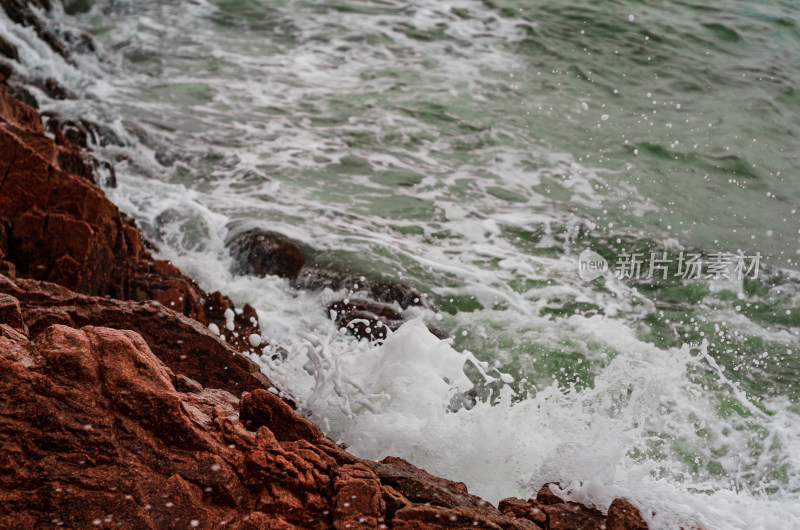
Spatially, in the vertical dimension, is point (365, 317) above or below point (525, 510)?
below

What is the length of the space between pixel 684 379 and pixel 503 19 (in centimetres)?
1071

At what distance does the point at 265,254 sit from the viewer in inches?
295

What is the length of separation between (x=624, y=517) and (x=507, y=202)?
643cm

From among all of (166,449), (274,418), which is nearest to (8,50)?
(274,418)

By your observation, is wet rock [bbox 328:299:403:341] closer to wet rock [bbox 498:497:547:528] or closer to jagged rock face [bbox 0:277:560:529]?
wet rock [bbox 498:497:547:528]

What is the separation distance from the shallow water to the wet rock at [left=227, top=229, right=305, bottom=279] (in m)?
0.17

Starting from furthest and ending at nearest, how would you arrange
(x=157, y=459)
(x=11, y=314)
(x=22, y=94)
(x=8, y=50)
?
1. (x=8, y=50)
2. (x=22, y=94)
3. (x=11, y=314)
4. (x=157, y=459)

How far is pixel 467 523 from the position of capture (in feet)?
10.2

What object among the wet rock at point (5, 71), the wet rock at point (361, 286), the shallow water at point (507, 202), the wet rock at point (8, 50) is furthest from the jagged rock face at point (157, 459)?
the wet rock at point (8, 50)

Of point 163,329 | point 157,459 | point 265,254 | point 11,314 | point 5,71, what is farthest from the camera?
point 5,71

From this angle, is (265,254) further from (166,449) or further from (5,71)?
(5,71)

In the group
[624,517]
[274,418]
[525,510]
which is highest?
[274,418]

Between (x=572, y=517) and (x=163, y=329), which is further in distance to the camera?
(x=163, y=329)

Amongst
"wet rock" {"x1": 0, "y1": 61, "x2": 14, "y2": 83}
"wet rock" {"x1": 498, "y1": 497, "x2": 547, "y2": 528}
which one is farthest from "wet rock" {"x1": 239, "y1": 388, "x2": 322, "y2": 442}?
"wet rock" {"x1": 0, "y1": 61, "x2": 14, "y2": 83}
